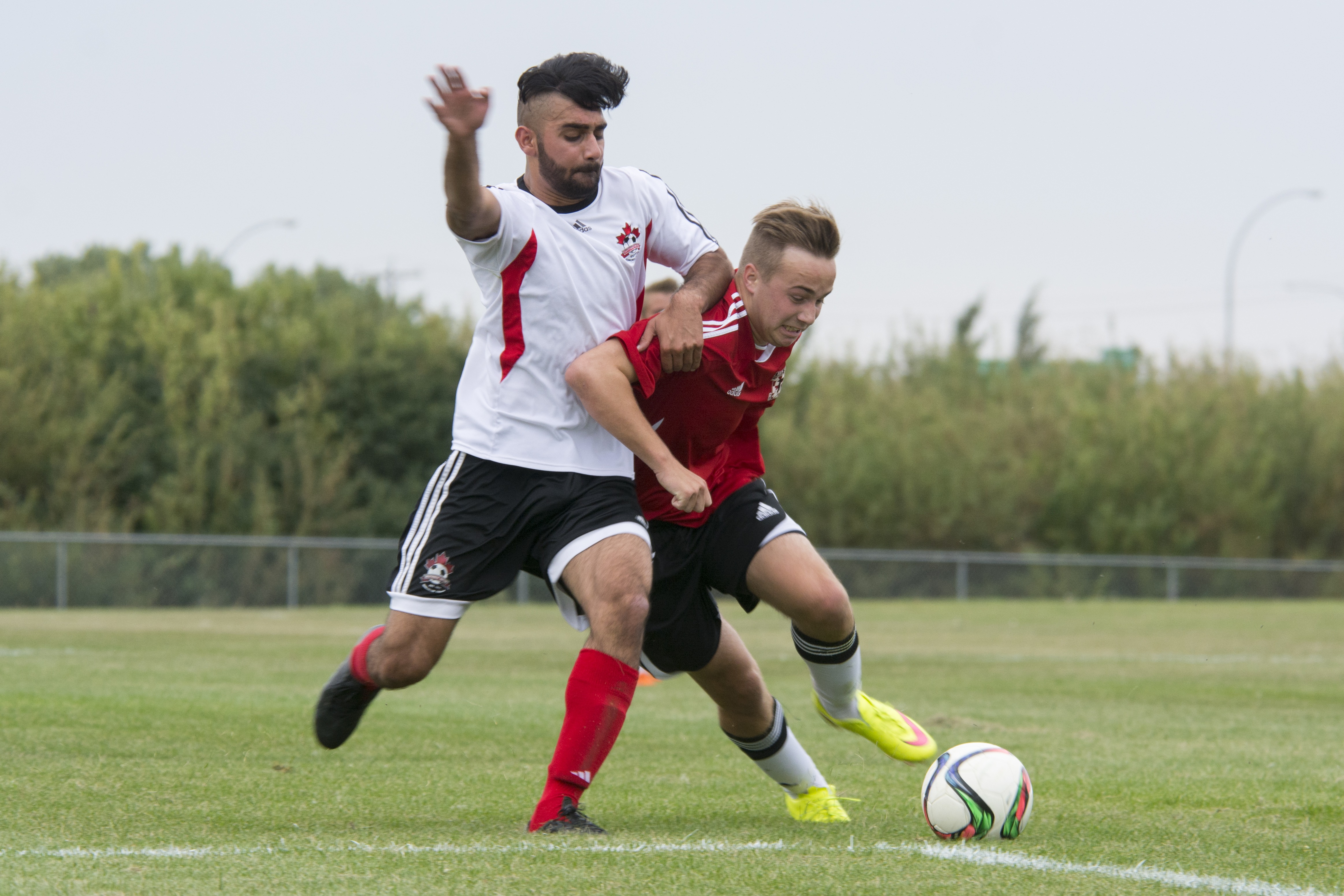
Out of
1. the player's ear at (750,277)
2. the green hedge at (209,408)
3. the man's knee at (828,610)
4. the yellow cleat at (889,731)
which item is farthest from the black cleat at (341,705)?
the green hedge at (209,408)

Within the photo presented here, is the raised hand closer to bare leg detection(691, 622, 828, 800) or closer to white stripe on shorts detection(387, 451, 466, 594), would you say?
white stripe on shorts detection(387, 451, 466, 594)

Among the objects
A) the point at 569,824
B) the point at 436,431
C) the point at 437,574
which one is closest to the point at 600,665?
the point at 569,824

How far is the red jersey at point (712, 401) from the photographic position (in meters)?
4.82

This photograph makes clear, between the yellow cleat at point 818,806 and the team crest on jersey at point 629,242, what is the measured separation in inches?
73.0

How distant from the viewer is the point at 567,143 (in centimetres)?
463

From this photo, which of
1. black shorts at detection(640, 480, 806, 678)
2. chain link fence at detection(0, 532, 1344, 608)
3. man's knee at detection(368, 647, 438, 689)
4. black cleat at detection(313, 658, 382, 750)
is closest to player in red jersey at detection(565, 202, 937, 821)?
black shorts at detection(640, 480, 806, 678)

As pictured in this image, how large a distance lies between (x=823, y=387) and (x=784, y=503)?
4.79 metres

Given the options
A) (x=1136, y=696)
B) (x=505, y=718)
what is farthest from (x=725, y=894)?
(x=1136, y=696)

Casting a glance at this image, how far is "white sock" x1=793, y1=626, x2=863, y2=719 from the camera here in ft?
16.5

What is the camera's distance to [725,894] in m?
3.37

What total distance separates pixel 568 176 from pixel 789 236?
0.71 metres

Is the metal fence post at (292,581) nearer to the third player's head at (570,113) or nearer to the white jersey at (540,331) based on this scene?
the white jersey at (540,331)

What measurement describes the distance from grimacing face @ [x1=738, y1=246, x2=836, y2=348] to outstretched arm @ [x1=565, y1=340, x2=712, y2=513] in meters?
0.56

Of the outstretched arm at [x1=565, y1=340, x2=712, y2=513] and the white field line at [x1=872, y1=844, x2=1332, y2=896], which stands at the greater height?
the outstretched arm at [x1=565, y1=340, x2=712, y2=513]
